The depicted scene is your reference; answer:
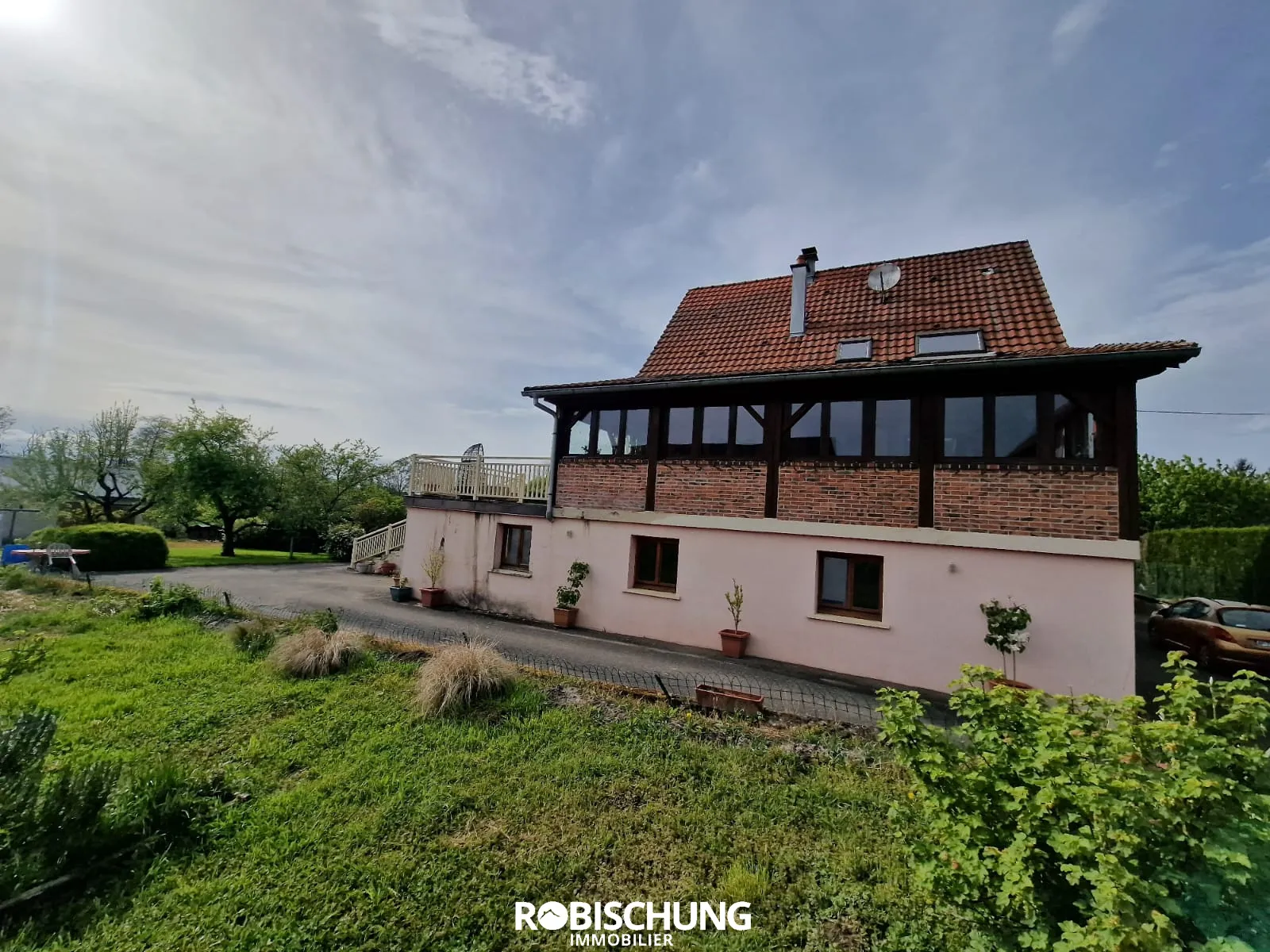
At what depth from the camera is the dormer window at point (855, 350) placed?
10.2 meters

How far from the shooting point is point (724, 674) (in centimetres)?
895

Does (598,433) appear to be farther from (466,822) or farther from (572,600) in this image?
(466,822)

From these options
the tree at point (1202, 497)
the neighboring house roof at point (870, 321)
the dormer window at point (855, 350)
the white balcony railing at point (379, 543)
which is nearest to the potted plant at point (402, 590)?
the white balcony railing at point (379, 543)

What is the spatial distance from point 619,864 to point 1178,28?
12053 millimetres

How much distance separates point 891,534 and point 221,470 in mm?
29190

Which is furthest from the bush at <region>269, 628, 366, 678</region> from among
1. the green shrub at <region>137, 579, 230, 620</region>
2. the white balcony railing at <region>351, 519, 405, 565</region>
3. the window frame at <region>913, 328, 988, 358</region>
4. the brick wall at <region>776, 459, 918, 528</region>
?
the white balcony railing at <region>351, 519, 405, 565</region>

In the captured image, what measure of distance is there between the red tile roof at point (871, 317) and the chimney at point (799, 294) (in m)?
0.18

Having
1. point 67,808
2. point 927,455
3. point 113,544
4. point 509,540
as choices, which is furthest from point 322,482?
point 927,455

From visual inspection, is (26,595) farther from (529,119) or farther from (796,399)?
(796,399)

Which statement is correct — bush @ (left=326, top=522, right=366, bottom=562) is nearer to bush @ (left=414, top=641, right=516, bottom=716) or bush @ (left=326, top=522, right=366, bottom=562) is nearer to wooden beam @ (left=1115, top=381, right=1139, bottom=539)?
bush @ (left=414, top=641, right=516, bottom=716)

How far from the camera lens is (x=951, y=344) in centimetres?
959

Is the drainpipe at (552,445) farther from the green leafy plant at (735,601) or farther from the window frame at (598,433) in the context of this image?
the green leafy plant at (735,601)

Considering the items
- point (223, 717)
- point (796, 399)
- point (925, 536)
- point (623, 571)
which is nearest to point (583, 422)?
point (623, 571)

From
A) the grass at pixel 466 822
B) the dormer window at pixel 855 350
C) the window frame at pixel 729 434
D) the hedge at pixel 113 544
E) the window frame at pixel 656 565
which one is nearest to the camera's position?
the grass at pixel 466 822
